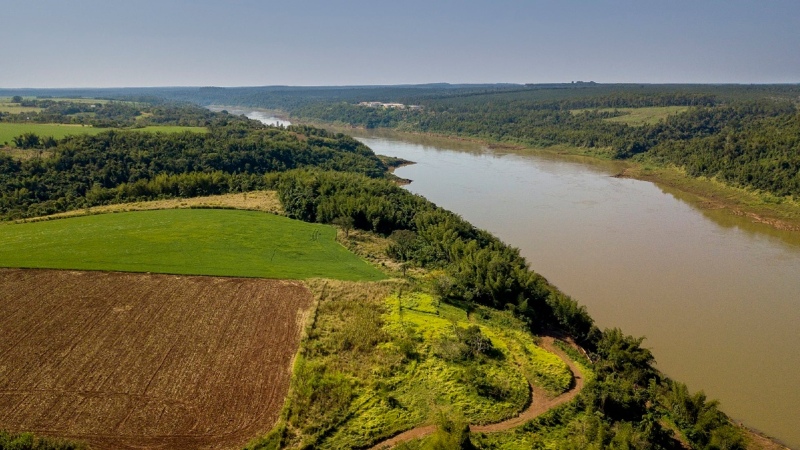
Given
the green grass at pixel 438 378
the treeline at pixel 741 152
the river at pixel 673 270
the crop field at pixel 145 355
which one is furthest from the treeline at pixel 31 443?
the treeline at pixel 741 152

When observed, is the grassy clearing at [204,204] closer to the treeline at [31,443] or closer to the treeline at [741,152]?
the treeline at [31,443]

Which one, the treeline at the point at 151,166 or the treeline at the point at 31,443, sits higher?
the treeline at the point at 151,166

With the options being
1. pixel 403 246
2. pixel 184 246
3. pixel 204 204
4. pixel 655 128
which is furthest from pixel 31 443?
pixel 655 128

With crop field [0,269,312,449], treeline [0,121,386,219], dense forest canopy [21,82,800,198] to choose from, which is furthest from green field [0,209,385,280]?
dense forest canopy [21,82,800,198]

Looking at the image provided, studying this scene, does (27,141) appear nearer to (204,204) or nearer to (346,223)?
(204,204)

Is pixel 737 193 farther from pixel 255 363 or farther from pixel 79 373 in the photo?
pixel 79 373

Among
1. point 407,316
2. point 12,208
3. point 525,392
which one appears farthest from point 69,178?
point 525,392
